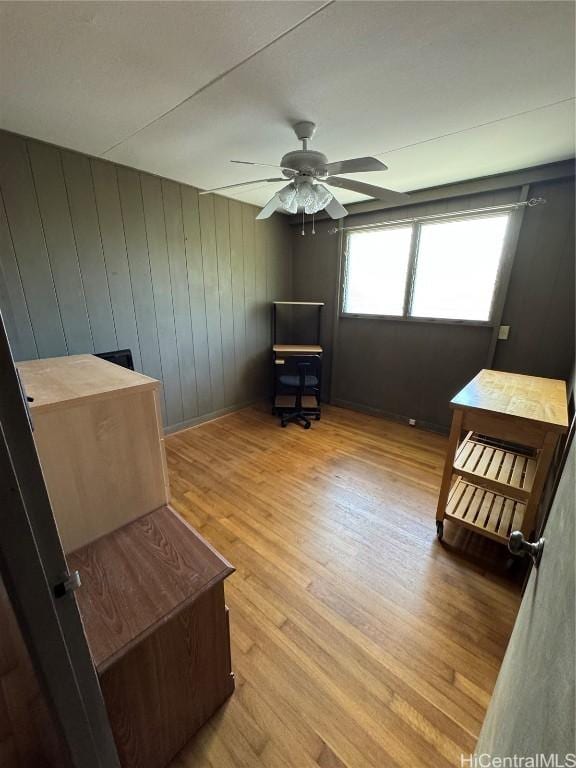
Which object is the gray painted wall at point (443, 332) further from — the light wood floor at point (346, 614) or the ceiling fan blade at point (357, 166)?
the ceiling fan blade at point (357, 166)

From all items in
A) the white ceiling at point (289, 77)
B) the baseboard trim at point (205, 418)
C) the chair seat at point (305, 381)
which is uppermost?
the white ceiling at point (289, 77)

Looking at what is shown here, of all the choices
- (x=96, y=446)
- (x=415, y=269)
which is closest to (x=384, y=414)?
(x=415, y=269)

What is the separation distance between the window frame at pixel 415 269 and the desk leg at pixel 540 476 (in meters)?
1.74

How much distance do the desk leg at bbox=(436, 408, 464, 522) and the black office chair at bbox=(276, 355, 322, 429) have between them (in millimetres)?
1791

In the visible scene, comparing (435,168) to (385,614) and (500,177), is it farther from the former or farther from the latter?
(385,614)

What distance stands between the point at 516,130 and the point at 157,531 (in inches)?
116

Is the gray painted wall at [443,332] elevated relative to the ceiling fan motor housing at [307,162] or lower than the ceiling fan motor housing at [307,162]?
lower

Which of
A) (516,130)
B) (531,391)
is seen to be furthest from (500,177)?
(531,391)

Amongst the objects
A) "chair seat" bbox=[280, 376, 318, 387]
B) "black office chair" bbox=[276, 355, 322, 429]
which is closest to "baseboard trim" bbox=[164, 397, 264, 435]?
"black office chair" bbox=[276, 355, 322, 429]

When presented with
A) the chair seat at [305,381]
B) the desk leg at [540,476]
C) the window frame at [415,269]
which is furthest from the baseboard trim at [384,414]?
the desk leg at [540,476]

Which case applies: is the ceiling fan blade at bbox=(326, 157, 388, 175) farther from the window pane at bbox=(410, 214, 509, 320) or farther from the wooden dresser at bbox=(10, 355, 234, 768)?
the window pane at bbox=(410, 214, 509, 320)

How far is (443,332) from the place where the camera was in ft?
10.5

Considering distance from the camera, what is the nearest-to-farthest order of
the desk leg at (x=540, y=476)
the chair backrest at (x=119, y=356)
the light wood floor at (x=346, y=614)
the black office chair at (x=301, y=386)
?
the light wood floor at (x=346, y=614) < the desk leg at (x=540, y=476) < the chair backrest at (x=119, y=356) < the black office chair at (x=301, y=386)

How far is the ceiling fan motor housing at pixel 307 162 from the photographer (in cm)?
169
